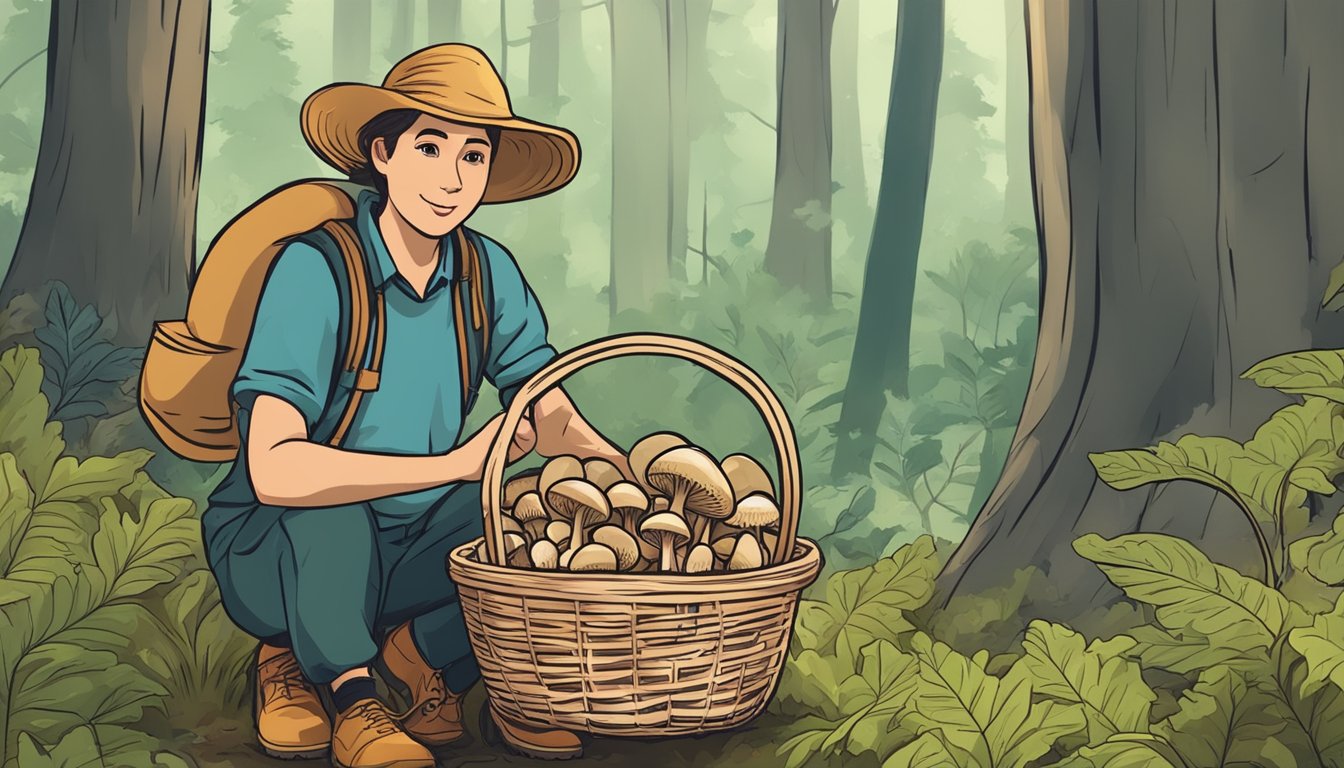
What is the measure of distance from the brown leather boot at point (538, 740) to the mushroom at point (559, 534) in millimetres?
407

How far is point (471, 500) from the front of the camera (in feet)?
7.73

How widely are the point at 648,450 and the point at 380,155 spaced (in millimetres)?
849

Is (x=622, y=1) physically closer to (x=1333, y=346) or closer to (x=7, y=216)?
(x=7, y=216)

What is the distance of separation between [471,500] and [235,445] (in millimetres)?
524

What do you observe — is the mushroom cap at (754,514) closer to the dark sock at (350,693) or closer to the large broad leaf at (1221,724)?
the dark sock at (350,693)

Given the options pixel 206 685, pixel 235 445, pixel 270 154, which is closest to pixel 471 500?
pixel 235 445

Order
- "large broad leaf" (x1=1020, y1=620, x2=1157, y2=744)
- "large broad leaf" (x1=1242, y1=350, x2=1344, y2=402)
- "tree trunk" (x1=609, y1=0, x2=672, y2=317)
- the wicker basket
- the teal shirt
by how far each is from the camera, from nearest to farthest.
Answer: the wicker basket
the teal shirt
"large broad leaf" (x1=1020, y1=620, x2=1157, y2=744)
"large broad leaf" (x1=1242, y1=350, x2=1344, y2=402)
"tree trunk" (x1=609, y1=0, x2=672, y2=317)

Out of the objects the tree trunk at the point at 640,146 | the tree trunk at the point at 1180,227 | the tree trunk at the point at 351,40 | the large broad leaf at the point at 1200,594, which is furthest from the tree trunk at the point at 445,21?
the large broad leaf at the point at 1200,594

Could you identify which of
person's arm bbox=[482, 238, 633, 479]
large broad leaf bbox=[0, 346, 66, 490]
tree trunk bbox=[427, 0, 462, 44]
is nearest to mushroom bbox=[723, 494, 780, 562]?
person's arm bbox=[482, 238, 633, 479]

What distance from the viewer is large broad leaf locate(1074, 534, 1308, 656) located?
2.29 meters

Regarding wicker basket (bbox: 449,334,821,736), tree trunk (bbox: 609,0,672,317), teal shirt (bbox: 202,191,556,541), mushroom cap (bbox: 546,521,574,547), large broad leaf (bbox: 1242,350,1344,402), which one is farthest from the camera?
tree trunk (bbox: 609,0,672,317)

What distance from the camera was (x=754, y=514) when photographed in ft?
6.97

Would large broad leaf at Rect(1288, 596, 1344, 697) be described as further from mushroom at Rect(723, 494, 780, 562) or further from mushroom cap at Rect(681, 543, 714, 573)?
mushroom cap at Rect(681, 543, 714, 573)

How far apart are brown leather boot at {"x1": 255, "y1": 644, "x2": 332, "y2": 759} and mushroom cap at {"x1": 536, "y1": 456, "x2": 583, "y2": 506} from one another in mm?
649
